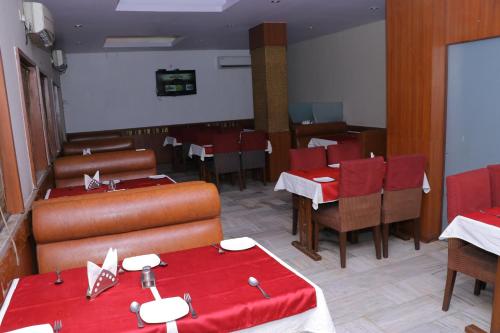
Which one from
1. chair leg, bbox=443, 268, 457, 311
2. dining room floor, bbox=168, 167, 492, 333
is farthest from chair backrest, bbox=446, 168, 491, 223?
dining room floor, bbox=168, 167, 492, 333

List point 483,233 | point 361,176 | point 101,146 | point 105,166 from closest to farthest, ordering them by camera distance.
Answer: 1. point 483,233
2. point 361,176
3. point 105,166
4. point 101,146

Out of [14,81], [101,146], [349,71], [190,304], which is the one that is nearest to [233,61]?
[349,71]

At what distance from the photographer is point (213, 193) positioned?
2672mm

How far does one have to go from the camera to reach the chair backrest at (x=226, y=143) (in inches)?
254

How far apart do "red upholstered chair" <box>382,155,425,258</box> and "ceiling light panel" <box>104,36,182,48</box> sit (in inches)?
221

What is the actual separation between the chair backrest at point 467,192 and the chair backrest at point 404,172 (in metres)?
0.75

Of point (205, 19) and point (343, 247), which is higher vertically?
point (205, 19)

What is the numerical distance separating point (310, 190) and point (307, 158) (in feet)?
2.42

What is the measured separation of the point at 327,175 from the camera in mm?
3896

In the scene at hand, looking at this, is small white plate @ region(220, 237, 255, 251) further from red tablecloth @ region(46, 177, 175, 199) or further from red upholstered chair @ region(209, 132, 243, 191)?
red upholstered chair @ region(209, 132, 243, 191)

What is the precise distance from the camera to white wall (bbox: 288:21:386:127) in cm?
688

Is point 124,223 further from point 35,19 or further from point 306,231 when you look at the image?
point 35,19

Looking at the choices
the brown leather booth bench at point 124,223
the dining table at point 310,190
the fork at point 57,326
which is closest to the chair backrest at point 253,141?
the dining table at point 310,190

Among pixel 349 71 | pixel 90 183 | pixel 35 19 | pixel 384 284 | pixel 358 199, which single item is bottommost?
pixel 384 284
